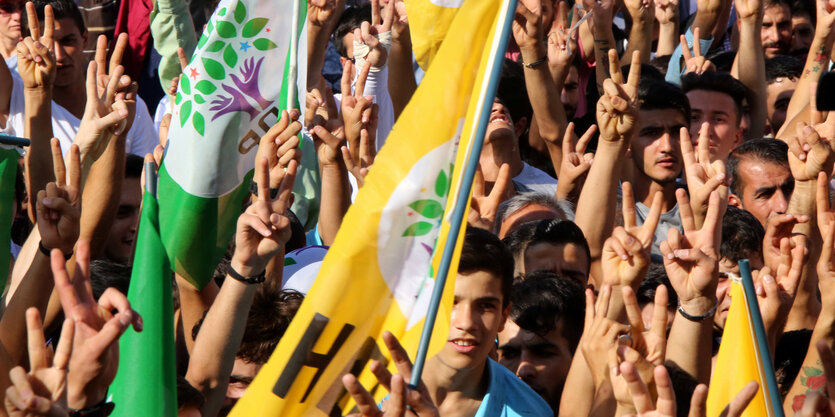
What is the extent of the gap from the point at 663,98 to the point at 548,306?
1.60 meters

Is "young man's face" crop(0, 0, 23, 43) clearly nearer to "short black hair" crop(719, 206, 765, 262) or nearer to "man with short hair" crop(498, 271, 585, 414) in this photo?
"man with short hair" crop(498, 271, 585, 414)

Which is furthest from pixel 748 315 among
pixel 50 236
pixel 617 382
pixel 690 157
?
pixel 50 236

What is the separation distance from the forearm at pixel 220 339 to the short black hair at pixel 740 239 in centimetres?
196

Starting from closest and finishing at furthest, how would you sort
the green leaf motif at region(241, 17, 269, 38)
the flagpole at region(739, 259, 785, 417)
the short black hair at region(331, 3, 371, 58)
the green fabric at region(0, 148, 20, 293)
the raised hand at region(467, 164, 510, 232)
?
1. the flagpole at region(739, 259, 785, 417)
2. the green fabric at region(0, 148, 20, 293)
3. the green leaf motif at region(241, 17, 269, 38)
4. the raised hand at region(467, 164, 510, 232)
5. the short black hair at region(331, 3, 371, 58)

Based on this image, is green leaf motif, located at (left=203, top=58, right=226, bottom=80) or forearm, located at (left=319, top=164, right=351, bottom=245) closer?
green leaf motif, located at (left=203, top=58, right=226, bottom=80)

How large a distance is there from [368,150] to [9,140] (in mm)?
1315

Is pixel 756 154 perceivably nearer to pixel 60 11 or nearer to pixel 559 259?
pixel 559 259

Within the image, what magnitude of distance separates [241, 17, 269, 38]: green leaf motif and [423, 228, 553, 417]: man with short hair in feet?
3.94

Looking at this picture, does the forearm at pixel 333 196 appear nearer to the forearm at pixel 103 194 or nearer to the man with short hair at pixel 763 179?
the forearm at pixel 103 194

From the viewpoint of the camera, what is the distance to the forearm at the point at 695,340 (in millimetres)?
3357

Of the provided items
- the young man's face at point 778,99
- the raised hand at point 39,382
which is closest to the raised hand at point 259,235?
the raised hand at point 39,382

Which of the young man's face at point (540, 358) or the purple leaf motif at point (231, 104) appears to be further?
the purple leaf motif at point (231, 104)

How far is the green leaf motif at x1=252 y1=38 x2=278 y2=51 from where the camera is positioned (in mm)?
4242

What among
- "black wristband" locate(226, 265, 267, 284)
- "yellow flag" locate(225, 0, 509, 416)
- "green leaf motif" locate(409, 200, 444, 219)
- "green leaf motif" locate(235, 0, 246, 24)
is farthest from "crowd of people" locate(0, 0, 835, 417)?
"green leaf motif" locate(235, 0, 246, 24)
